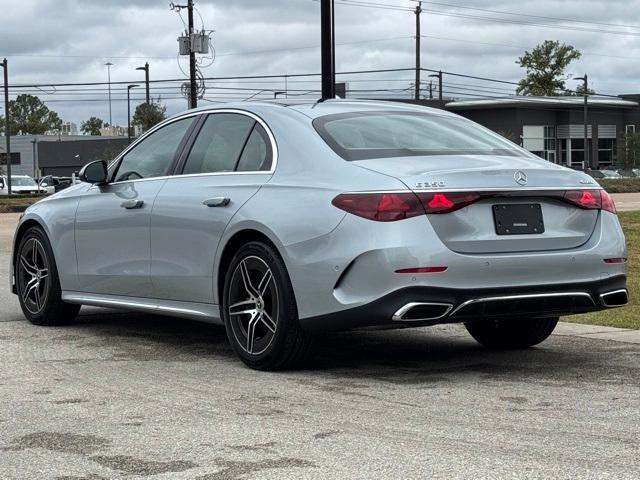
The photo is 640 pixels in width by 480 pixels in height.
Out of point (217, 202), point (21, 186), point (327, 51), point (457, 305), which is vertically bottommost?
point (21, 186)

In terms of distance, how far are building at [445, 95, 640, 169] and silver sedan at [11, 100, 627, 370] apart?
76073mm

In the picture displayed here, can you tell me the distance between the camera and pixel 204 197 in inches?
278

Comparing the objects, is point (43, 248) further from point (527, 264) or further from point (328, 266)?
point (527, 264)

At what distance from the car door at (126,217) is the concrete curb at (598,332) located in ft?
9.74

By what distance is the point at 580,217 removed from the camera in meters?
6.49

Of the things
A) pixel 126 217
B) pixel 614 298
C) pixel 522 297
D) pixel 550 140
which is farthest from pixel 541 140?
pixel 522 297

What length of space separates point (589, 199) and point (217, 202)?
7.02 ft

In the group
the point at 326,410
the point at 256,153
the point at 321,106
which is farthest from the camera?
the point at 321,106

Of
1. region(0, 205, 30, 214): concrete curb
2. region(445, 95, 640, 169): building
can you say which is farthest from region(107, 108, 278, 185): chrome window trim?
region(445, 95, 640, 169): building

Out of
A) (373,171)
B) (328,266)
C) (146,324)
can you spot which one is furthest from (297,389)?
(146,324)

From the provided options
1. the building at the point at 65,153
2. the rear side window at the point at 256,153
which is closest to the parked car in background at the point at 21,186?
the building at the point at 65,153

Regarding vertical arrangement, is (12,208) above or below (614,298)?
below

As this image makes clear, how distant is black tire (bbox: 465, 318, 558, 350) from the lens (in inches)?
291

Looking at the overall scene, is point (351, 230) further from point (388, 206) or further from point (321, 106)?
point (321, 106)
